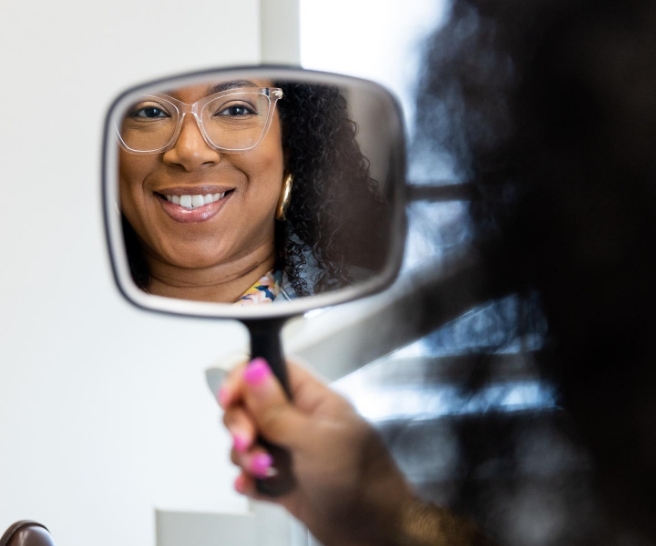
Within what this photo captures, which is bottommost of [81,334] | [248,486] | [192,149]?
[81,334]

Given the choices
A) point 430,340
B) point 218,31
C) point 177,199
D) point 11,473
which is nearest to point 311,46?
point 177,199

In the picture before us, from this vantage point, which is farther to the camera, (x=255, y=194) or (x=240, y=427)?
(x=255, y=194)

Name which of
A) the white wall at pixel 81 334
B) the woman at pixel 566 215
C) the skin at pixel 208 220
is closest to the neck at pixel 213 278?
the skin at pixel 208 220

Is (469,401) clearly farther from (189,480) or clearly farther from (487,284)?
(189,480)

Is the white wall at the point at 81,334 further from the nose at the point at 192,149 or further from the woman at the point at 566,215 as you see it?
the woman at the point at 566,215

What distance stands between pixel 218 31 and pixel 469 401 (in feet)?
3.58

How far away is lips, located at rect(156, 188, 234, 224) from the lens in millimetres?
→ 423

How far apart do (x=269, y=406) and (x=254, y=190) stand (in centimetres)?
19

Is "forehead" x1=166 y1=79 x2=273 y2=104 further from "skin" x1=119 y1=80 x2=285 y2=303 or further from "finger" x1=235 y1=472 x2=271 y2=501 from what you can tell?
"finger" x1=235 y1=472 x2=271 y2=501

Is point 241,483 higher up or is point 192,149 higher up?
point 192,149

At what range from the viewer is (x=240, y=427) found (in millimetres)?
243

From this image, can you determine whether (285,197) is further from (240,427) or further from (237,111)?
(240,427)

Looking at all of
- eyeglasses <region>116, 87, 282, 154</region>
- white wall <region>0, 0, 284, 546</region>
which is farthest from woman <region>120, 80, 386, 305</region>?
white wall <region>0, 0, 284, 546</region>

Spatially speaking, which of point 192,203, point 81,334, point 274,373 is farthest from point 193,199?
point 81,334
